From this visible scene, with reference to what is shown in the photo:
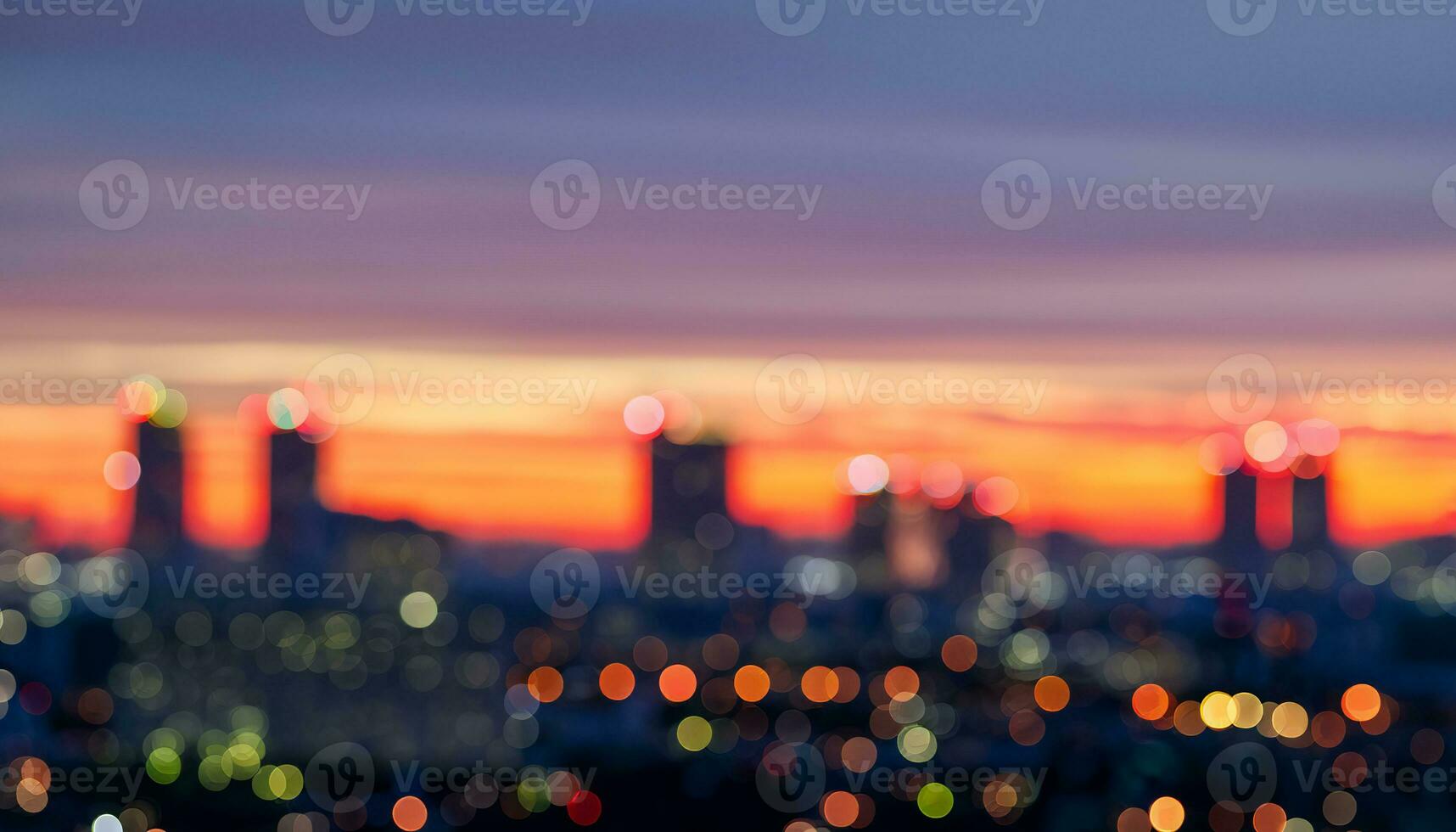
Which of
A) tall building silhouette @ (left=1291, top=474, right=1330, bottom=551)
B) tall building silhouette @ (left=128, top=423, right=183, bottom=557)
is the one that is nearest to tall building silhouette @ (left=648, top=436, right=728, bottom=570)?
tall building silhouette @ (left=128, top=423, right=183, bottom=557)

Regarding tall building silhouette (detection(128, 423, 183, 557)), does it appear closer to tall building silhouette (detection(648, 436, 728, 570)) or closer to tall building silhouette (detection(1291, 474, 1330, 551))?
tall building silhouette (detection(648, 436, 728, 570))

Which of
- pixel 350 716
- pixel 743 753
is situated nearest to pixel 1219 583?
pixel 743 753

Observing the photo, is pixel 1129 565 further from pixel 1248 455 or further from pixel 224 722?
pixel 224 722

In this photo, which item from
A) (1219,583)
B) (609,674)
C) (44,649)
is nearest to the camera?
(44,649)

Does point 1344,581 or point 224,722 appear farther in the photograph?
point 1344,581

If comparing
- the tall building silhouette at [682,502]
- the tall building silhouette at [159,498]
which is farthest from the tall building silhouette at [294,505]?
the tall building silhouette at [682,502]
